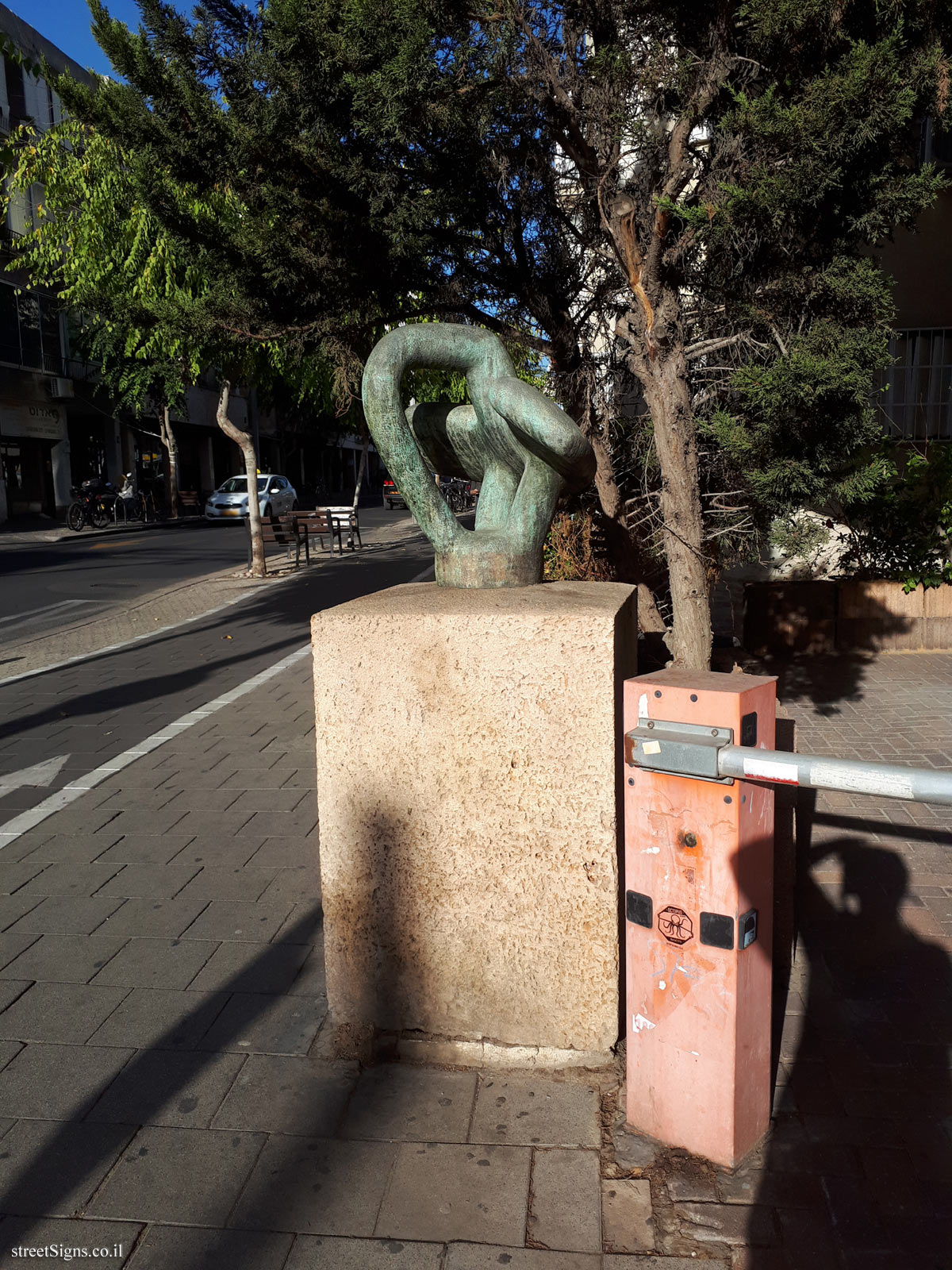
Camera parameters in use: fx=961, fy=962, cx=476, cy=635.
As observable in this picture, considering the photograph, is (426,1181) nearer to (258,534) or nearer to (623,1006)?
(623,1006)

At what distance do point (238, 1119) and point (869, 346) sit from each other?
4130mm

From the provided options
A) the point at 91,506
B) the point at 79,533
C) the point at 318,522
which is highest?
the point at 91,506

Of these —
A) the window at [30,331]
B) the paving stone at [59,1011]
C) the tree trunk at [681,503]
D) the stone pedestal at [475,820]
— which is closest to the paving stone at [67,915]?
the paving stone at [59,1011]

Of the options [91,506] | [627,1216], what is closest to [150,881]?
[627,1216]

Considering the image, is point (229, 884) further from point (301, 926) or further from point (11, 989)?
point (11, 989)

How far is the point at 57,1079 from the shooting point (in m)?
3.00

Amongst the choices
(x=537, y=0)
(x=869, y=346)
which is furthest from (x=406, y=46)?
(x=869, y=346)

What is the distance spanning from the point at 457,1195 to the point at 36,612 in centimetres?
1190

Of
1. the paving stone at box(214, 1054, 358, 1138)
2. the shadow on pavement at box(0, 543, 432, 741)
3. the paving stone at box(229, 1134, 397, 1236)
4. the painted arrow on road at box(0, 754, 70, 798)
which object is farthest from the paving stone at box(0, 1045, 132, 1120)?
the shadow on pavement at box(0, 543, 432, 741)

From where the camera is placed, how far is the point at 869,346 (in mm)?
4516

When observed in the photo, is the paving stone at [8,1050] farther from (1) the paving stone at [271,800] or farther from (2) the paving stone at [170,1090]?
(1) the paving stone at [271,800]

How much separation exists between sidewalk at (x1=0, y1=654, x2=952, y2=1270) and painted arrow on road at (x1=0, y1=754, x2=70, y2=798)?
152cm

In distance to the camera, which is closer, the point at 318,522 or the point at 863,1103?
the point at 863,1103

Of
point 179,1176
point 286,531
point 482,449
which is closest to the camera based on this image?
point 179,1176
